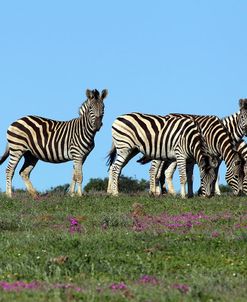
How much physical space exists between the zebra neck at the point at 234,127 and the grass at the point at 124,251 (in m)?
7.50

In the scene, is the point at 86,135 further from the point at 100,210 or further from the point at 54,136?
the point at 100,210

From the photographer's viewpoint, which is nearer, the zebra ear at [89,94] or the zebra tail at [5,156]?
the zebra ear at [89,94]

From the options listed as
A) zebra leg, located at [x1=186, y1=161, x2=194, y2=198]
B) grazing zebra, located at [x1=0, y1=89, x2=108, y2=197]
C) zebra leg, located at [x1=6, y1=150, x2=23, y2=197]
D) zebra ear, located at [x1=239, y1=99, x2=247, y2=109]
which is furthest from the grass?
zebra ear, located at [x1=239, y1=99, x2=247, y2=109]

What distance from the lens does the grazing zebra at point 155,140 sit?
97.4ft

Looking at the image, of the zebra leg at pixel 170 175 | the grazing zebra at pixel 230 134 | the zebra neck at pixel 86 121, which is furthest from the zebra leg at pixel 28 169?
the zebra leg at pixel 170 175

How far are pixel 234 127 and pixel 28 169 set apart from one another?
6924 mm

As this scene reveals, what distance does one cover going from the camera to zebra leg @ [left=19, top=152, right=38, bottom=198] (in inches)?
1220

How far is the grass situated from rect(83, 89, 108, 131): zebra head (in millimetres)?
5862

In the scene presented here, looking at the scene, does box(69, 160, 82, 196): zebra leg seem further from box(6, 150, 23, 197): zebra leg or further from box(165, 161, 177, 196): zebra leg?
box(165, 161, 177, 196): zebra leg

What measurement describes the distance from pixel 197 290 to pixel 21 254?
4.56 meters

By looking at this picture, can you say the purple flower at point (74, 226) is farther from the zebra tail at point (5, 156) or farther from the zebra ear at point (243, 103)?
the zebra tail at point (5, 156)

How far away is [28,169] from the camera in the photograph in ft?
103

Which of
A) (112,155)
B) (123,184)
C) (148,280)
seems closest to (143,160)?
(112,155)

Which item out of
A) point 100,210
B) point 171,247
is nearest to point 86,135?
point 100,210
